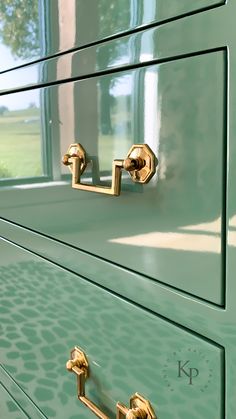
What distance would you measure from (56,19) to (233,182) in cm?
34

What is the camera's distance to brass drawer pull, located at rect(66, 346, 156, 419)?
488mm

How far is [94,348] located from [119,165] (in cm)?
22

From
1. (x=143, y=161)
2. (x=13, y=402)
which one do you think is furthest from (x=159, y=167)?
(x=13, y=402)

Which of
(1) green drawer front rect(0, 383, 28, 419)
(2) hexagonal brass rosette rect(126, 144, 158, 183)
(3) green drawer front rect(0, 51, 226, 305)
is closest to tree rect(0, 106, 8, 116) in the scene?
(3) green drawer front rect(0, 51, 226, 305)

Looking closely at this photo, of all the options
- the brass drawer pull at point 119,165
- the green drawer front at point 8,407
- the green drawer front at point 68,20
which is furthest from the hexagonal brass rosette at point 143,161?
the green drawer front at point 8,407

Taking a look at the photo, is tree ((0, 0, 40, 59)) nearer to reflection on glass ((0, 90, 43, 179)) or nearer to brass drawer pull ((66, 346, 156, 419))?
reflection on glass ((0, 90, 43, 179))

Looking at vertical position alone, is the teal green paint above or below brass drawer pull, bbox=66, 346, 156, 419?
below

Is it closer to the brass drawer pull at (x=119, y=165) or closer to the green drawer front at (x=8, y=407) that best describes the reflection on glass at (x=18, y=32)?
the brass drawer pull at (x=119, y=165)

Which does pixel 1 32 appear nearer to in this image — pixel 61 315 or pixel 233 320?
pixel 61 315

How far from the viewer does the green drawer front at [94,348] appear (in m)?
0.44

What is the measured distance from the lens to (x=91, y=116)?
0.54 meters

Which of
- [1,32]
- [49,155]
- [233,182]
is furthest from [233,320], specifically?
[1,32]

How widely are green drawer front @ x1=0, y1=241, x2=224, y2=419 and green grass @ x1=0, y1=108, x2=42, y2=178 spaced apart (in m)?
0.12

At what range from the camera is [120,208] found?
50 centimetres
